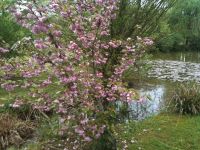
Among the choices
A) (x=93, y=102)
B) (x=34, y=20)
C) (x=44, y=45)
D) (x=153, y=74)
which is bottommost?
(x=153, y=74)

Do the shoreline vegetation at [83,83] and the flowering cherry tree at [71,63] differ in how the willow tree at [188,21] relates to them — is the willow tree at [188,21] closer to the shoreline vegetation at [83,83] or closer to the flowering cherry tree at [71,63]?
the shoreline vegetation at [83,83]

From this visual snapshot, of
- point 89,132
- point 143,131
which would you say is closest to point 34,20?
point 89,132

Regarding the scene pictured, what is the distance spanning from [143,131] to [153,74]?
49.5 ft

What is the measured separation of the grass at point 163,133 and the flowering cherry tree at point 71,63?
2.72 m

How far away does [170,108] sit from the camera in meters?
13.5

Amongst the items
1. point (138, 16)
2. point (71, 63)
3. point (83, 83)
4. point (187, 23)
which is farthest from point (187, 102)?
point (187, 23)

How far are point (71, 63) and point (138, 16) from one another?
22.5 feet

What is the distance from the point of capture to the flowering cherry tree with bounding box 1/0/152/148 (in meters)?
6.73

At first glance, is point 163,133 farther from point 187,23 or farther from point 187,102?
point 187,23

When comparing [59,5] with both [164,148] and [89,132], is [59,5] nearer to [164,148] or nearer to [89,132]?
[89,132]

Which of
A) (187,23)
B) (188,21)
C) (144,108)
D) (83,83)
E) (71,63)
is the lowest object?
(144,108)

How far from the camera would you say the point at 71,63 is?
6809 millimetres

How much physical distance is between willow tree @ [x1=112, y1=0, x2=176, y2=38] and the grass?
8.85 ft

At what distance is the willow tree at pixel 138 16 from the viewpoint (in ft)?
38.5
